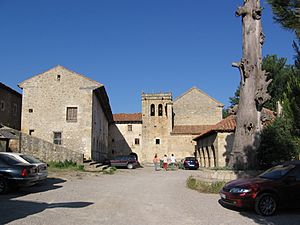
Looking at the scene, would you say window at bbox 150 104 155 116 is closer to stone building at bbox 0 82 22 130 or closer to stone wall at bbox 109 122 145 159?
stone wall at bbox 109 122 145 159

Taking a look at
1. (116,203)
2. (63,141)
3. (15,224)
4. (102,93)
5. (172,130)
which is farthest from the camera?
(172,130)

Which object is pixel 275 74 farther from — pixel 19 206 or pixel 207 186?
pixel 19 206

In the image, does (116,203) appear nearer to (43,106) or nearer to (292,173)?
(292,173)

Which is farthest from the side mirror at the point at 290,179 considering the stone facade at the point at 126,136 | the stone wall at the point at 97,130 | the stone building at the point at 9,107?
the stone facade at the point at 126,136

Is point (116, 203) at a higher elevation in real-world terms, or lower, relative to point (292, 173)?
lower

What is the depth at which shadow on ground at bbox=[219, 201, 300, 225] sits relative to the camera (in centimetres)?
749

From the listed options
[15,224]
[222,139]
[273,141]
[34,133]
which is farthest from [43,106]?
[15,224]

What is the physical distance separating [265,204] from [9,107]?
2869 cm

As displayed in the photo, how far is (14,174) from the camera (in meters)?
12.0

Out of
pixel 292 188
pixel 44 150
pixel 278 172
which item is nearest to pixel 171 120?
pixel 44 150

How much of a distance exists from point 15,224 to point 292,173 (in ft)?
23.4

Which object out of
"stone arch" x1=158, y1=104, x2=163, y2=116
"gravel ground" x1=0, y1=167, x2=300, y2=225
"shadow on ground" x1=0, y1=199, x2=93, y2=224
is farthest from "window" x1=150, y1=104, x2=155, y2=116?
"shadow on ground" x1=0, y1=199, x2=93, y2=224

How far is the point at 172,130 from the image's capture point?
168 ft

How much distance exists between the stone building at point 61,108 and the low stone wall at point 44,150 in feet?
12.7
